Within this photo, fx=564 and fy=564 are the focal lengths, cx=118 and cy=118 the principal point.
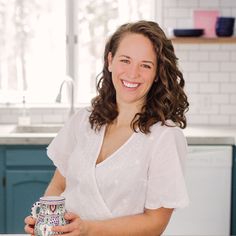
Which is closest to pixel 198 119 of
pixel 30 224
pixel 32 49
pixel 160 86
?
pixel 32 49

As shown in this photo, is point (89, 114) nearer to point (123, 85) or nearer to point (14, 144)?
point (123, 85)

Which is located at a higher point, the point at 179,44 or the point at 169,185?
the point at 179,44

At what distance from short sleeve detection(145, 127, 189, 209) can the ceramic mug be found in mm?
361

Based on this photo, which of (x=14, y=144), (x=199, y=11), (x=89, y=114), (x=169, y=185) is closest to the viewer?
(x=169, y=185)

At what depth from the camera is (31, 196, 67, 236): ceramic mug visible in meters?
1.37

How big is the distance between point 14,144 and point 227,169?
1346 millimetres

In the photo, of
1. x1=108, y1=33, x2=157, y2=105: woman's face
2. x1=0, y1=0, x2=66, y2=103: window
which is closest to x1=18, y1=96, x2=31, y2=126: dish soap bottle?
x1=0, y1=0, x2=66, y2=103: window

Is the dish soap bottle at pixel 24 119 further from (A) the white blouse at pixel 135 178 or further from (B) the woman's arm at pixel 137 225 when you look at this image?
(B) the woman's arm at pixel 137 225

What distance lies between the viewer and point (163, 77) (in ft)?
5.64

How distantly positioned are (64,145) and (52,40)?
8.28 feet

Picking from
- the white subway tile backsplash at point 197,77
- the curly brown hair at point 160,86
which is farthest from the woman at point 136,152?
the white subway tile backsplash at point 197,77

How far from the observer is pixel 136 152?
1.69 metres

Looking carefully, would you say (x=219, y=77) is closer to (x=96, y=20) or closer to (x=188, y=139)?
(x=188, y=139)

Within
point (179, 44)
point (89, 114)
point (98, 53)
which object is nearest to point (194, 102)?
point (179, 44)
